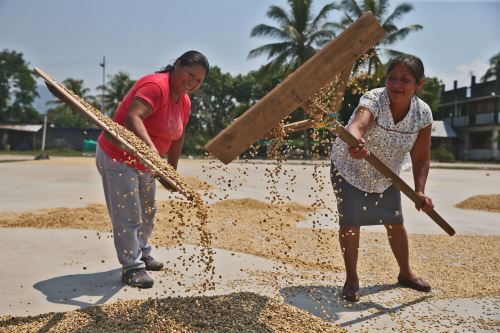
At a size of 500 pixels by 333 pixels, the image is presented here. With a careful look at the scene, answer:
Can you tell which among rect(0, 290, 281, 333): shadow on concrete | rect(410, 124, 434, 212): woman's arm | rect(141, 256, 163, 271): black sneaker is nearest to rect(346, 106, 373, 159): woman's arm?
rect(410, 124, 434, 212): woman's arm

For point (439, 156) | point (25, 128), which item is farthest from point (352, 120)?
point (25, 128)

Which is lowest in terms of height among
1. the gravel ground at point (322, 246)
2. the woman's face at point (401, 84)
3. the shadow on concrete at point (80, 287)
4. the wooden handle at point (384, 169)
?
the shadow on concrete at point (80, 287)

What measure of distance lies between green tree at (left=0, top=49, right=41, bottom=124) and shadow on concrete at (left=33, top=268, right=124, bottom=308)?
194ft

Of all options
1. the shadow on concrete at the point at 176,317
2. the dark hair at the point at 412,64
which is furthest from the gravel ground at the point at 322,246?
the dark hair at the point at 412,64

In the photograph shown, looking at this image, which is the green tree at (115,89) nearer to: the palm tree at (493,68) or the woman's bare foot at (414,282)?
the palm tree at (493,68)

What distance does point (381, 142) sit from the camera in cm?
330

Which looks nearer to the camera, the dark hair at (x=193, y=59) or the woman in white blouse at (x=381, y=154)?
the woman in white blouse at (x=381, y=154)

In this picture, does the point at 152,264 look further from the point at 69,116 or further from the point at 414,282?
the point at 69,116

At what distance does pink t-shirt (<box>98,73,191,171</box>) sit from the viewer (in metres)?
3.24

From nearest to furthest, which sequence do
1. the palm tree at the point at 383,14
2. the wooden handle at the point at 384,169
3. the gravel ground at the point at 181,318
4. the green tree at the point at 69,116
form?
1. the gravel ground at the point at 181,318
2. the wooden handle at the point at 384,169
3. the palm tree at the point at 383,14
4. the green tree at the point at 69,116

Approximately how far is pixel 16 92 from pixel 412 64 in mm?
63086

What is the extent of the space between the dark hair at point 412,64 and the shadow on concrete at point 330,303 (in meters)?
1.51

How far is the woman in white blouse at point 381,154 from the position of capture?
10.3ft

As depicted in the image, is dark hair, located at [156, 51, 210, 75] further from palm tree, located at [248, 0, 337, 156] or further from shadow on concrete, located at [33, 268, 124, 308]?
palm tree, located at [248, 0, 337, 156]
